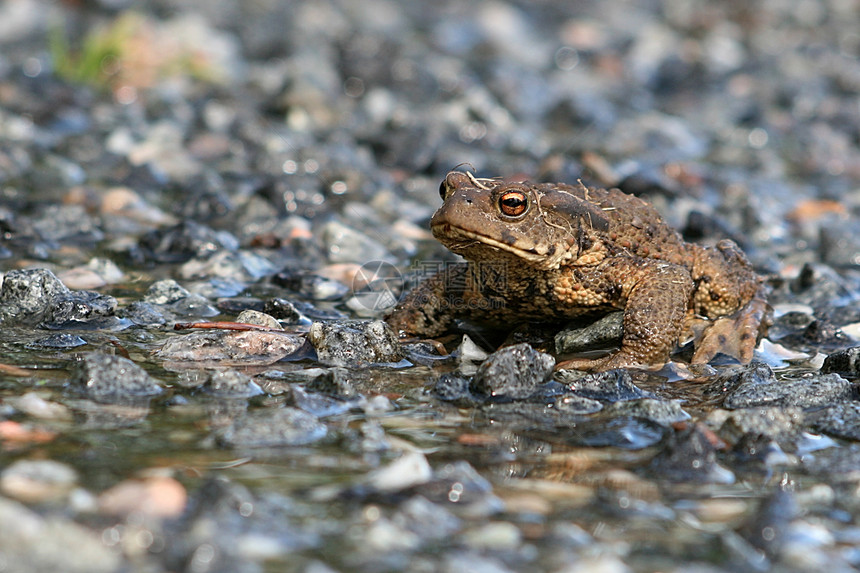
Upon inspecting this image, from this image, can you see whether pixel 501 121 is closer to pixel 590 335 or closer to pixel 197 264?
pixel 197 264

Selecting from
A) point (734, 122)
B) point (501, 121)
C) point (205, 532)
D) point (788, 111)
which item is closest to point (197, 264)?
point (205, 532)

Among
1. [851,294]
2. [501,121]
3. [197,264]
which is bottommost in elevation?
[197,264]

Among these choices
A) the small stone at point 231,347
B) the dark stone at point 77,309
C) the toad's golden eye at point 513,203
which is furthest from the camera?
the dark stone at point 77,309

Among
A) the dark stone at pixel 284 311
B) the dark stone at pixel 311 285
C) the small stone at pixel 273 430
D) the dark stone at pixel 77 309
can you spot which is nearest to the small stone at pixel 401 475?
the small stone at pixel 273 430

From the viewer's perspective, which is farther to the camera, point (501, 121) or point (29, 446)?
point (501, 121)

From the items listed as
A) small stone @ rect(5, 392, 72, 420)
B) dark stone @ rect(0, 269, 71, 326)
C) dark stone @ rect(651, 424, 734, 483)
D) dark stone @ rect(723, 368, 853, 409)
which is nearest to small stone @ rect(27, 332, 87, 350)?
dark stone @ rect(0, 269, 71, 326)

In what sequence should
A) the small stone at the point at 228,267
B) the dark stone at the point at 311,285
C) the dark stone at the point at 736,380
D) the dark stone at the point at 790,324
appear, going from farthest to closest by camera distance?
the small stone at the point at 228,267
the dark stone at the point at 311,285
the dark stone at the point at 790,324
the dark stone at the point at 736,380

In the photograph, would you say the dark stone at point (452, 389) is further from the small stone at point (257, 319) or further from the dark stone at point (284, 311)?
the dark stone at point (284, 311)
